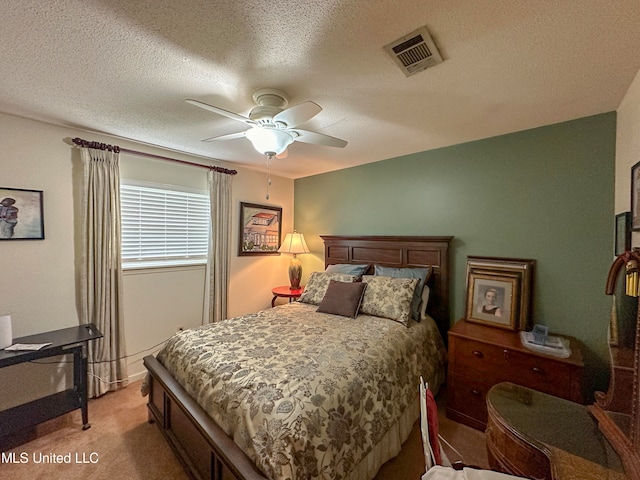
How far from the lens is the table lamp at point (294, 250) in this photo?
374 centimetres

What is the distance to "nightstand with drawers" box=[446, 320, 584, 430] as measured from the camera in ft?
5.57

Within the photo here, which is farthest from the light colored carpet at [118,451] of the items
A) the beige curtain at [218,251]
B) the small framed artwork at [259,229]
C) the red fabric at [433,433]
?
the small framed artwork at [259,229]

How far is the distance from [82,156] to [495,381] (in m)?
3.90

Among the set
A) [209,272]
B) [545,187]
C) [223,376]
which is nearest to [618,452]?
[223,376]

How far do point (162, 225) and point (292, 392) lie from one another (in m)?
2.54

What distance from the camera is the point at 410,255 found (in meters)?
2.90

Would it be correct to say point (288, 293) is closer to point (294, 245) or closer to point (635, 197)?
point (294, 245)

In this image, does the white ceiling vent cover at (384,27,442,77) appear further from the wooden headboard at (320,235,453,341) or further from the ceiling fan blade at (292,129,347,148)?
the wooden headboard at (320,235,453,341)

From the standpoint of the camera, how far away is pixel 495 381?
1947 mm

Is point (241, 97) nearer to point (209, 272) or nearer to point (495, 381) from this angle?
point (209, 272)

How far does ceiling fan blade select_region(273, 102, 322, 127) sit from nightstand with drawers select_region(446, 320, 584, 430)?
78.8 inches

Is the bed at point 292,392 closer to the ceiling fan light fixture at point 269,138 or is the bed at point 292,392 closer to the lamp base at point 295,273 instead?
the lamp base at point 295,273

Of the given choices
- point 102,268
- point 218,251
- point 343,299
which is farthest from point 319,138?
point 102,268

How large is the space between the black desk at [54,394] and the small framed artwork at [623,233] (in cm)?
381
